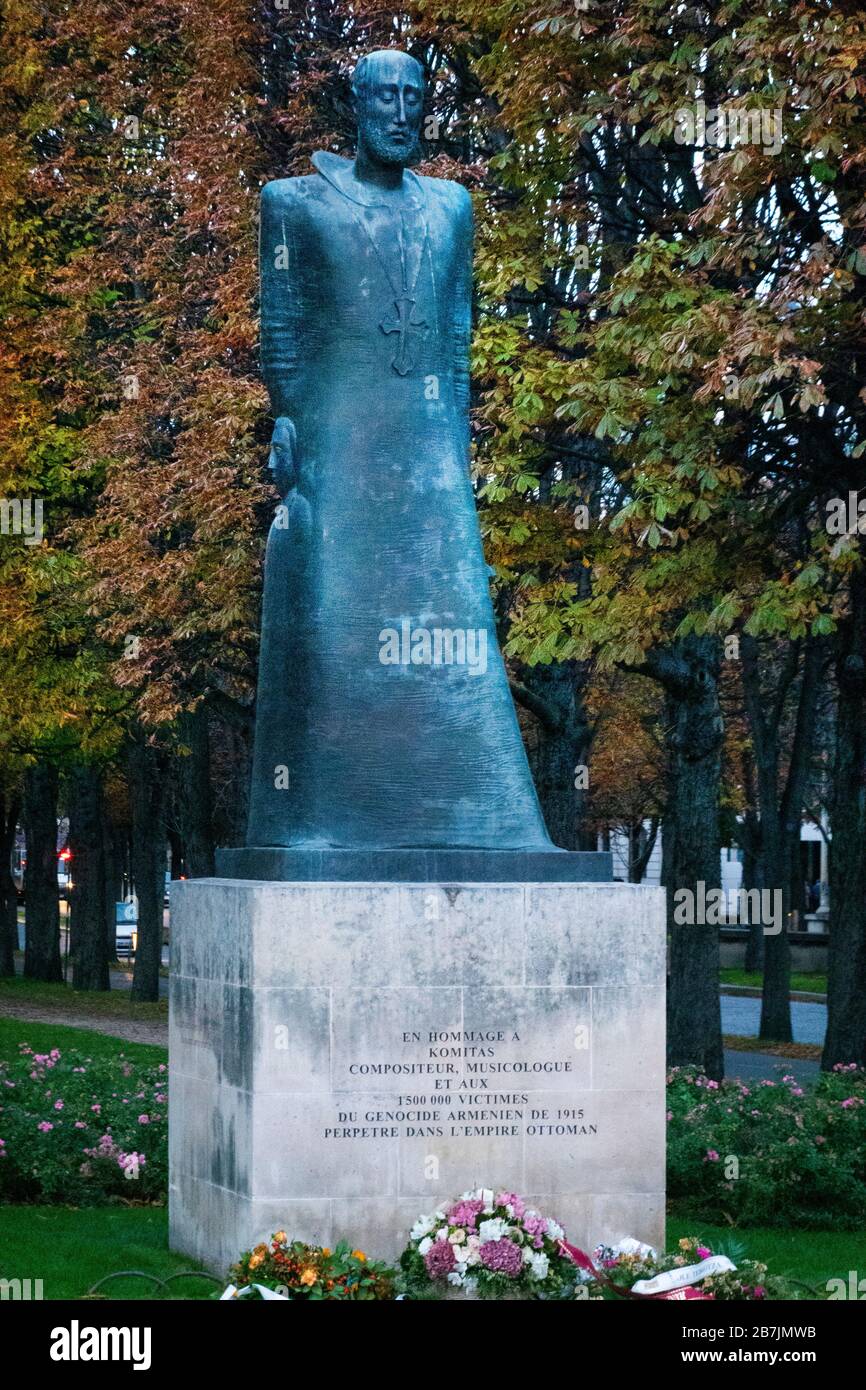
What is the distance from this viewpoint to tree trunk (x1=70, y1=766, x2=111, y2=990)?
3800 centimetres

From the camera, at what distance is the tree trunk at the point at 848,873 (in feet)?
62.5

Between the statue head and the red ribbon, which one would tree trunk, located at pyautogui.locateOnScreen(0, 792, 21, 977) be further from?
the red ribbon

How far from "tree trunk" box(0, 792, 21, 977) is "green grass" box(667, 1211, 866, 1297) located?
3280 centimetres

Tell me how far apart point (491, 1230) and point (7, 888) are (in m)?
39.8

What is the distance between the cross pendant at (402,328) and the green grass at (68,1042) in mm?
12959

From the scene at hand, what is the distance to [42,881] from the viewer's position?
42344 millimetres

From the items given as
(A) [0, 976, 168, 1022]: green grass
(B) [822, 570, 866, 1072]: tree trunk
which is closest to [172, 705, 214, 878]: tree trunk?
(A) [0, 976, 168, 1022]: green grass

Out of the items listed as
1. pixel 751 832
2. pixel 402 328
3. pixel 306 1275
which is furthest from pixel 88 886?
pixel 306 1275

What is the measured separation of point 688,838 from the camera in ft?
71.5

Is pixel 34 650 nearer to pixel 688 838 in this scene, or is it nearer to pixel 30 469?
pixel 30 469

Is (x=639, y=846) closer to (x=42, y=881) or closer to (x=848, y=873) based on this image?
(x=42, y=881)

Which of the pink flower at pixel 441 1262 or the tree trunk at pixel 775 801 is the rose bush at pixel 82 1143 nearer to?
the pink flower at pixel 441 1262

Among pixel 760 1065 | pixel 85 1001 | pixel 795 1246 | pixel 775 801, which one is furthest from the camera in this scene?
pixel 85 1001

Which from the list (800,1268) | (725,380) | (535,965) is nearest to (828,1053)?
(725,380)
